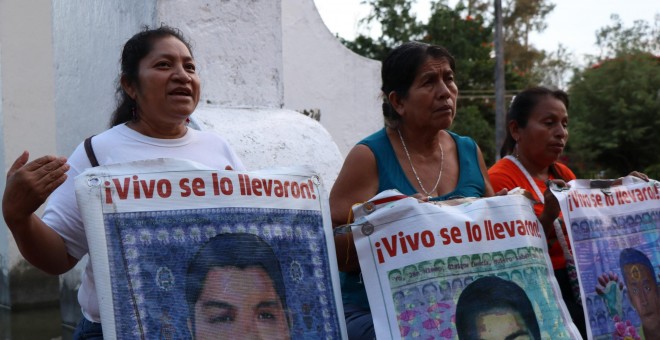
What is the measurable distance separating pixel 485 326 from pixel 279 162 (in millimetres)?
1618

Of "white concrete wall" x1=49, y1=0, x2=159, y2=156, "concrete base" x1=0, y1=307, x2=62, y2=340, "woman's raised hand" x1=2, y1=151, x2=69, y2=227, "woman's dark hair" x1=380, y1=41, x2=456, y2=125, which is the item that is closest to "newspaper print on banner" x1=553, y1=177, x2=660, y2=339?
"woman's dark hair" x1=380, y1=41, x2=456, y2=125

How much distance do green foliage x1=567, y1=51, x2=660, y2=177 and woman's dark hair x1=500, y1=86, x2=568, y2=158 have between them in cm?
1703

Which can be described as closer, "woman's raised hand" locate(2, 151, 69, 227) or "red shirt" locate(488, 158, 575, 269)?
"woman's raised hand" locate(2, 151, 69, 227)

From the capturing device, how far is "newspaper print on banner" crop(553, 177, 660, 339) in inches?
118

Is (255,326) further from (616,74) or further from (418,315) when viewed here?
(616,74)

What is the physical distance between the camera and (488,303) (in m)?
2.59

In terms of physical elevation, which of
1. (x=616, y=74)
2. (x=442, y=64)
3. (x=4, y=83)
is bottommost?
(x=442, y=64)

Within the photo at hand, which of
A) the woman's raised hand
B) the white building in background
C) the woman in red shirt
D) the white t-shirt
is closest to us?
the woman's raised hand

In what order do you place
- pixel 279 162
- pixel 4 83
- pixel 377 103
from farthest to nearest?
pixel 377 103 < pixel 4 83 < pixel 279 162

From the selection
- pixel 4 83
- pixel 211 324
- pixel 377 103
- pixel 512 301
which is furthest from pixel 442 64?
pixel 377 103

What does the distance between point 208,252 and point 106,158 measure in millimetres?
454

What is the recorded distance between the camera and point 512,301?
2617mm

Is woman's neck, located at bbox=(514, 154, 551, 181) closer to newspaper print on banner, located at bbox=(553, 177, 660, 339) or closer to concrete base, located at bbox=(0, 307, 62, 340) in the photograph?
newspaper print on banner, located at bbox=(553, 177, 660, 339)

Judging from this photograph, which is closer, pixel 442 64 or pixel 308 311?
pixel 308 311
